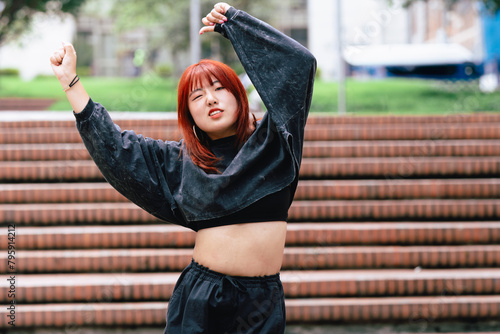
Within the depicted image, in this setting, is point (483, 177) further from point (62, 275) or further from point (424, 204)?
point (62, 275)

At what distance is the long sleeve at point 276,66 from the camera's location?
5.83 ft

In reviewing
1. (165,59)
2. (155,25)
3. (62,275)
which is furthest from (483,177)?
(165,59)

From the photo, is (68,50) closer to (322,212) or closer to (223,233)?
(223,233)

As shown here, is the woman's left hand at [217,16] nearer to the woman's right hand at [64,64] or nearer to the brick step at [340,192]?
the woman's right hand at [64,64]

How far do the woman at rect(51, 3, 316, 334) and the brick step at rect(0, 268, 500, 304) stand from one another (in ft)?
7.15

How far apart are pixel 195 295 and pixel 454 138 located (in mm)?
4363

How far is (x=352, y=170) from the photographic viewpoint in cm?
500

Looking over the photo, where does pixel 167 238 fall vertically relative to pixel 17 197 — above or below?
below

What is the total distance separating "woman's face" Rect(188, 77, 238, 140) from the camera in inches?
71.2

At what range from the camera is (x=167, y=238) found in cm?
432

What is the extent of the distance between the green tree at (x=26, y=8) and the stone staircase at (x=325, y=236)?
8996 mm

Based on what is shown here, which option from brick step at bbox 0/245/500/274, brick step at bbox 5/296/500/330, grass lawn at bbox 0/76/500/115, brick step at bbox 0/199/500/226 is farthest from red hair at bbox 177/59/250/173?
grass lawn at bbox 0/76/500/115

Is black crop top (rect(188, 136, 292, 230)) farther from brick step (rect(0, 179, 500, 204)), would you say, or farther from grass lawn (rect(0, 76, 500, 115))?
grass lawn (rect(0, 76, 500, 115))

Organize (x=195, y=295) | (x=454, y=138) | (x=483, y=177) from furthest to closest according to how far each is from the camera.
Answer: (x=454, y=138), (x=483, y=177), (x=195, y=295)
